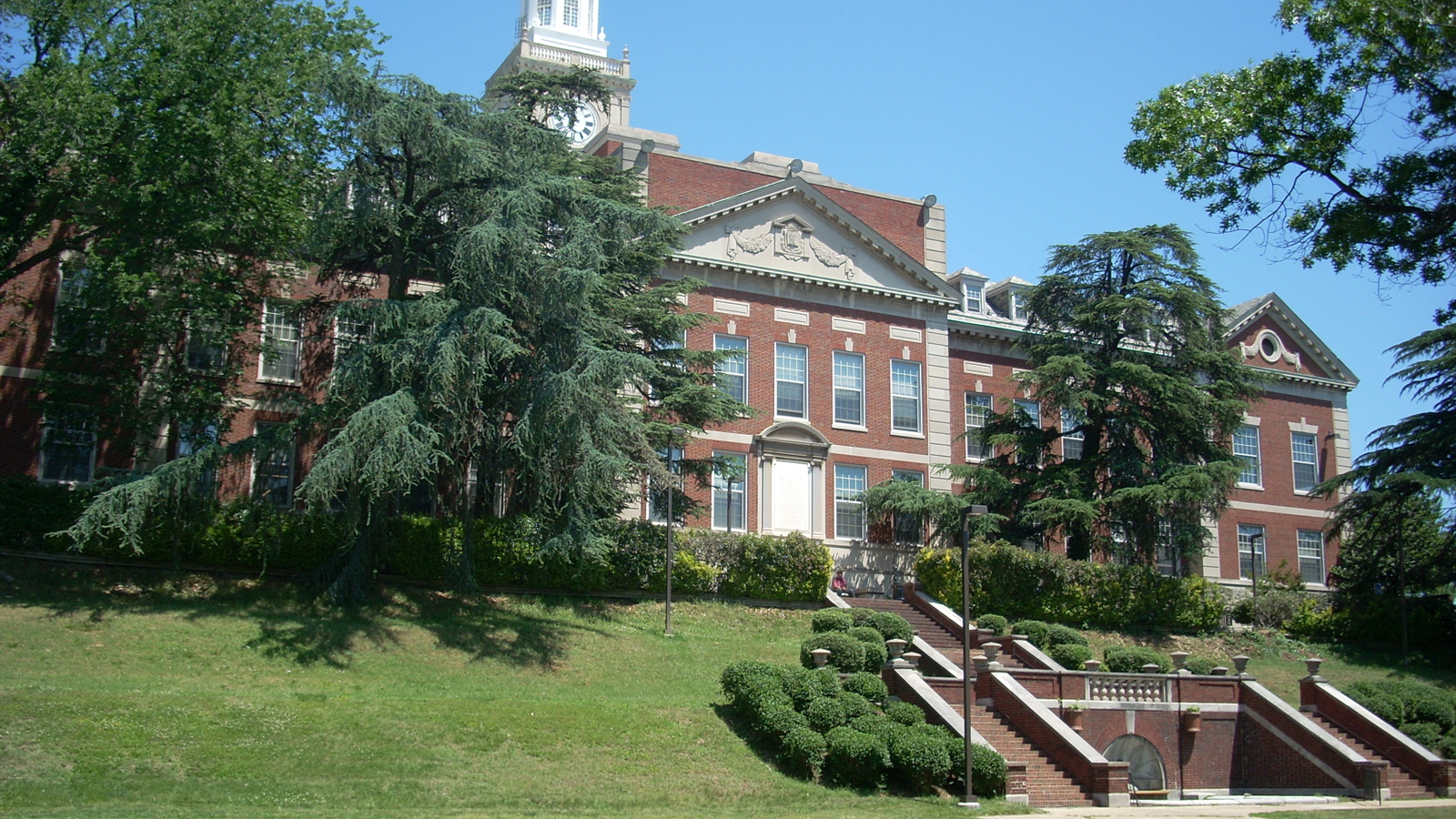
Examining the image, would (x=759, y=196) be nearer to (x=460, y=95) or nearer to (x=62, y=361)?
(x=460, y=95)

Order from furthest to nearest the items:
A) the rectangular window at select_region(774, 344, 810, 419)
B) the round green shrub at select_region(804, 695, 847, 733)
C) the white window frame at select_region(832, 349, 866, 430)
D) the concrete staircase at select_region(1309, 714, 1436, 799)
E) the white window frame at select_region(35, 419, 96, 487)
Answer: the white window frame at select_region(832, 349, 866, 430), the rectangular window at select_region(774, 344, 810, 419), the white window frame at select_region(35, 419, 96, 487), the concrete staircase at select_region(1309, 714, 1436, 799), the round green shrub at select_region(804, 695, 847, 733)

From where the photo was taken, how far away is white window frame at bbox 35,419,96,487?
29797mm

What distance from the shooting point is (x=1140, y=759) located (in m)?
27.3

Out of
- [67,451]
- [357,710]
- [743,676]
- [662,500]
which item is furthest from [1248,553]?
[67,451]

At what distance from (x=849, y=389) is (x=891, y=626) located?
38.4ft

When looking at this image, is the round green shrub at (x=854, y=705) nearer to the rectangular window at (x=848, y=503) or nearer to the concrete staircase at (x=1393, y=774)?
the concrete staircase at (x=1393, y=774)

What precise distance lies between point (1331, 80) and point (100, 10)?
87.9 feet

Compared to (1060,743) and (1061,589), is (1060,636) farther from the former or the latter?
(1060,743)

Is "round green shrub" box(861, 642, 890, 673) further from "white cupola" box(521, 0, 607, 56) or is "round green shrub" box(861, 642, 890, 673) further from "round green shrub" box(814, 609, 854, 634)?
"white cupola" box(521, 0, 607, 56)

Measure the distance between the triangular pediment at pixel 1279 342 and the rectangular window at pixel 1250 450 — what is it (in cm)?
266

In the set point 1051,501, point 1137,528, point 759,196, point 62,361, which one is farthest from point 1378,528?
point 62,361

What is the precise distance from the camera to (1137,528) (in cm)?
3772

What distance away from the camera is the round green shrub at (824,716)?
22.8 m

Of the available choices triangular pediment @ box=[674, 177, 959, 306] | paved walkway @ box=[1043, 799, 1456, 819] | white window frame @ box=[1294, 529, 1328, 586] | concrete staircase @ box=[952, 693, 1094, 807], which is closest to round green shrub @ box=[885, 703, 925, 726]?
concrete staircase @ box=[952, 693, 1094, 807]
